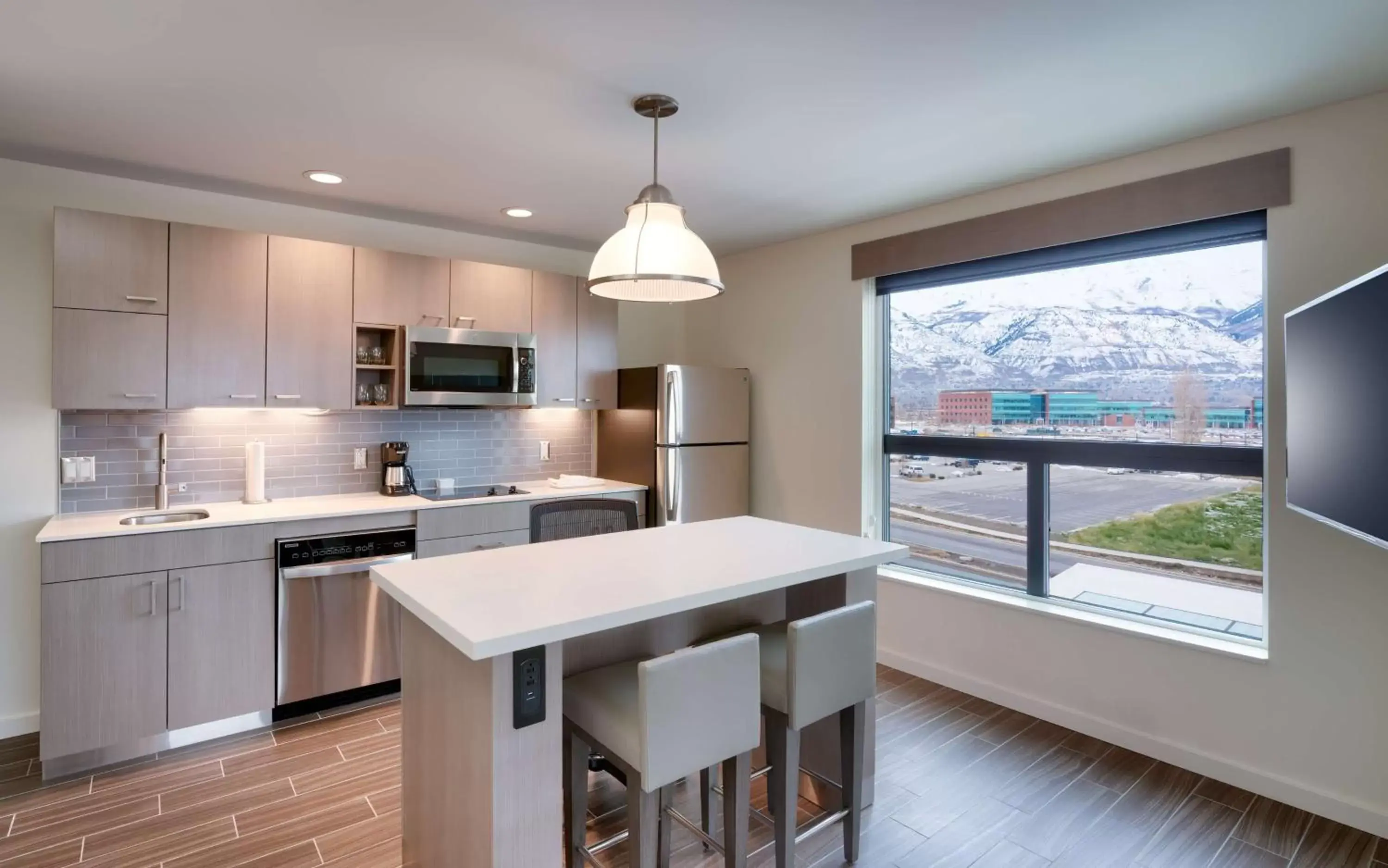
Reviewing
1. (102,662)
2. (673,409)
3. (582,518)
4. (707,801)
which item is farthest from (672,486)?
(102,662)

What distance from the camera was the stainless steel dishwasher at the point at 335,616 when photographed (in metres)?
3.10

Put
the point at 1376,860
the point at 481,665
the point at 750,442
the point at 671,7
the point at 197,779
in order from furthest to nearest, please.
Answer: the point at 750,442 < the point at 197,779 < the point at 1376,860 < the point at 671,7 < the point at 481,665

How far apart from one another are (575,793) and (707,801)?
0.48 metres

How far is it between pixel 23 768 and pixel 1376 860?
480 cm

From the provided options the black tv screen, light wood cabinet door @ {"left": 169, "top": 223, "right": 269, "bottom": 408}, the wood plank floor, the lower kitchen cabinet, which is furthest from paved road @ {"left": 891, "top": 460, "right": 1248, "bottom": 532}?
light wood cabinet door @ {"left": 169, "top": 223, "right": 269, "bottom": 408}

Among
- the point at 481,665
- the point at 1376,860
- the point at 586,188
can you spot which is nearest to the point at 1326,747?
the point at 1376,860

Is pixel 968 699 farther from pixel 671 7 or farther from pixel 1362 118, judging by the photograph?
pixel 671 7

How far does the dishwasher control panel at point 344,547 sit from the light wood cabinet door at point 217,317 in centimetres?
71

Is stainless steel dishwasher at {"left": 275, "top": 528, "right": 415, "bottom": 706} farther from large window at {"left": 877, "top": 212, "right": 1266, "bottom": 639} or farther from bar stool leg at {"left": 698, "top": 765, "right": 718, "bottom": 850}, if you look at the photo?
large window at {"left": 877, "top": 212, "right": 1266, "bottom": 639}

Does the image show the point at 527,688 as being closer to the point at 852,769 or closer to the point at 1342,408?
the point at 852,769

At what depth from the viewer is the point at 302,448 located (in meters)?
3.65

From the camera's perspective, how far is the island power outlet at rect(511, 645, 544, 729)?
5.13 ft

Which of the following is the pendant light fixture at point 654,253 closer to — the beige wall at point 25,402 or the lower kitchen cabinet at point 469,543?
the lower kitchen cabinet at point 469,543

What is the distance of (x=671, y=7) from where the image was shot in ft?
6.07
